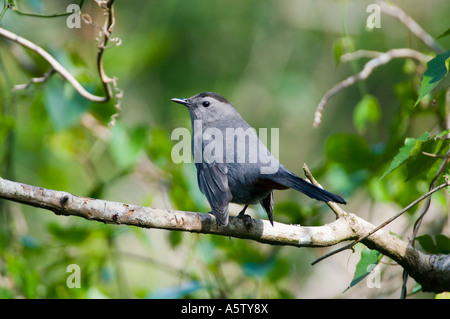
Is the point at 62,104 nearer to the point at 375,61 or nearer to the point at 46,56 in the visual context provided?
the point at 46,56

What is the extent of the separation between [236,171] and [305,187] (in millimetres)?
565

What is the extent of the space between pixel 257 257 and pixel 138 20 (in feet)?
15.6

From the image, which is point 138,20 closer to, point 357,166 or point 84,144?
point 84,144

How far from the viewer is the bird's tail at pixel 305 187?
248 centimetres

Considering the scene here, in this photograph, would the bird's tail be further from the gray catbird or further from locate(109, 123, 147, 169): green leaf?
locate(109, 123, 147, 169): green leaf

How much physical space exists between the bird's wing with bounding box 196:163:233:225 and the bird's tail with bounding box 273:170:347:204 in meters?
0.32

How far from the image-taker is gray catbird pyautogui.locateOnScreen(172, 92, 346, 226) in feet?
9.10

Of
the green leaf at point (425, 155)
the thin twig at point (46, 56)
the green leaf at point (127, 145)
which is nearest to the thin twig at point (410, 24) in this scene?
the green leaf at point (425, 155)

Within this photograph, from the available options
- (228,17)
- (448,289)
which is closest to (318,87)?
(228,17)

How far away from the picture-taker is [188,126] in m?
4.38

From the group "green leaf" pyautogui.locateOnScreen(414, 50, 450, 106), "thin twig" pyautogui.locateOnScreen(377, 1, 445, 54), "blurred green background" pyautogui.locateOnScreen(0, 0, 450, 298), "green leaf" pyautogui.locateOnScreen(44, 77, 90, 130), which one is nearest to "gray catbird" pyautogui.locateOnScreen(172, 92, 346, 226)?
"blurred green background" pyautogui.locateOnScreen(0, 0, 450, 298)

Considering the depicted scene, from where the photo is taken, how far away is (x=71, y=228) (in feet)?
11.3

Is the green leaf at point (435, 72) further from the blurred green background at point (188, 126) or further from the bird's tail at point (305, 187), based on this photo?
the bird's tail at point (305, 187)

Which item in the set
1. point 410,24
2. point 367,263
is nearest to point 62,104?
point 367,263
